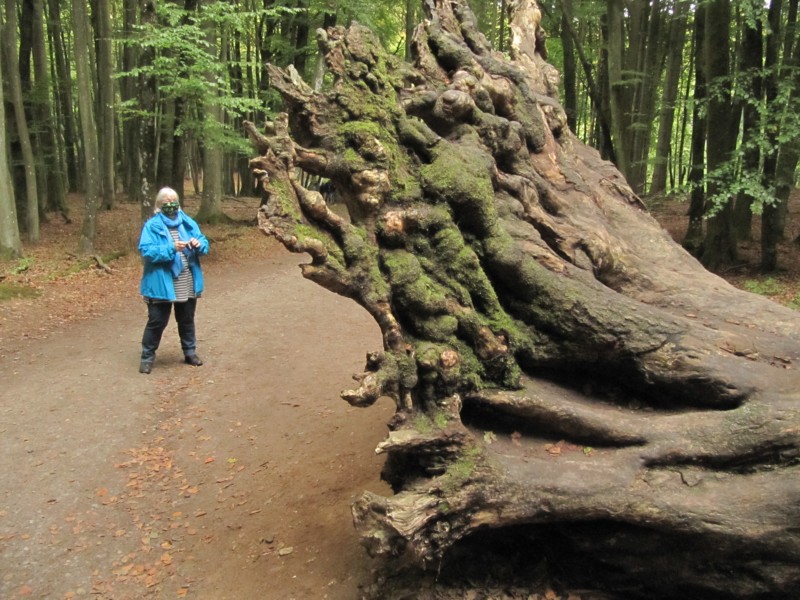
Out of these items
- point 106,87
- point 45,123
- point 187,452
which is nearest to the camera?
point 187,452

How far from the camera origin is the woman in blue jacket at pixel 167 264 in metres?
7.46

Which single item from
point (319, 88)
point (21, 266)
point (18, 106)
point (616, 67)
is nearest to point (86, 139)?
point (18, 106)

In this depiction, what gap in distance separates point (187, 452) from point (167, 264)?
2.53 meters

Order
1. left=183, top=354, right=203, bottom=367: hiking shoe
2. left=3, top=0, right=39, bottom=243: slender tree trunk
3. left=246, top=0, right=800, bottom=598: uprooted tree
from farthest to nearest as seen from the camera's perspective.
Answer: left=3, top=0, right=39, bottom=243: slender tree trunk → left=183, top=354, right=203, bottom=367: hiking shoe → left=246, top=0, right=800, bottom=598: uprooted tree

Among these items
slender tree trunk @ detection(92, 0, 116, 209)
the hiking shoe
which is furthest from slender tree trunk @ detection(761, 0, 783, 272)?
slender tree trunk @ detection(92, 0, 116, 209)

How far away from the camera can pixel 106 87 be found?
A: 19.1 metres

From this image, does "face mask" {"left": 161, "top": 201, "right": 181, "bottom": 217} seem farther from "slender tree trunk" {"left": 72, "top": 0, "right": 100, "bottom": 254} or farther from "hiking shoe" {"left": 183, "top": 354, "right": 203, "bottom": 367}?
"slender tree trunk" {"left": 72, "top": 0, "right": 100, "bottom": 254}

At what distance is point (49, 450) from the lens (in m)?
6.22

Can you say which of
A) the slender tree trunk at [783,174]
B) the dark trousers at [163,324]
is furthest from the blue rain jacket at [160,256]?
the slender tree trunk at [783,174]

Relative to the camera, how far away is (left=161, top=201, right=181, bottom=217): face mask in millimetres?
7508

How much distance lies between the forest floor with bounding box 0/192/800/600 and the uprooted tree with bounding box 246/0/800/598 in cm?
74

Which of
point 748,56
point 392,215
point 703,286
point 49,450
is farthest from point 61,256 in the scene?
point 748,56

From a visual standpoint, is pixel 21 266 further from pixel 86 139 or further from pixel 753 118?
pixel 753 118

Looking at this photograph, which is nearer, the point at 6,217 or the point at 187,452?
the point at 187,452
